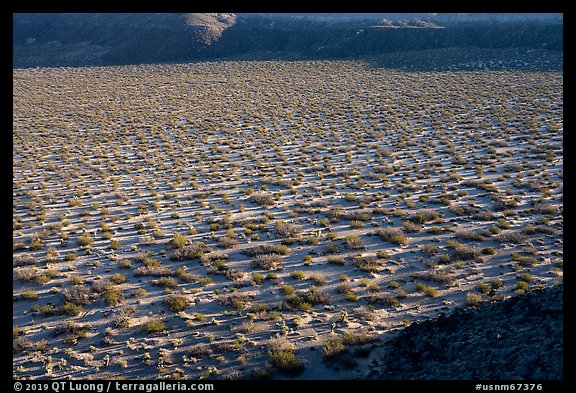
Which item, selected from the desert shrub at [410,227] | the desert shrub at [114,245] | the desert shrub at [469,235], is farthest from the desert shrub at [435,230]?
the desert shrub at [114,245]

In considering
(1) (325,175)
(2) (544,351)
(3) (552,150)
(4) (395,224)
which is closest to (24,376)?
(2) (544,351)

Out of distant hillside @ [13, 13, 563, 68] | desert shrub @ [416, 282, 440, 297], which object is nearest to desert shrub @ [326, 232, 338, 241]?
desert shrub @ [416, 282, 440, 297]

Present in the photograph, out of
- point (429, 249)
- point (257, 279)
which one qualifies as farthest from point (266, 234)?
point (429, 249)

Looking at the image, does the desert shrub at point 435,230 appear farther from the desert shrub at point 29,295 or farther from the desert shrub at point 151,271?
the desert shrub at point 29,295

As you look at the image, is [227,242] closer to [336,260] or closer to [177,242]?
[177,242]

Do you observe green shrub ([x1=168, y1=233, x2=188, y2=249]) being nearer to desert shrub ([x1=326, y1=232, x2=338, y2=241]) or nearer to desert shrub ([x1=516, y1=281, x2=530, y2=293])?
desert shrub ([x1=326, y1=232, x2=338, y2=241])

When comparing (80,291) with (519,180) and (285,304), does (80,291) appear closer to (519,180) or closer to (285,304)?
(285,304)
